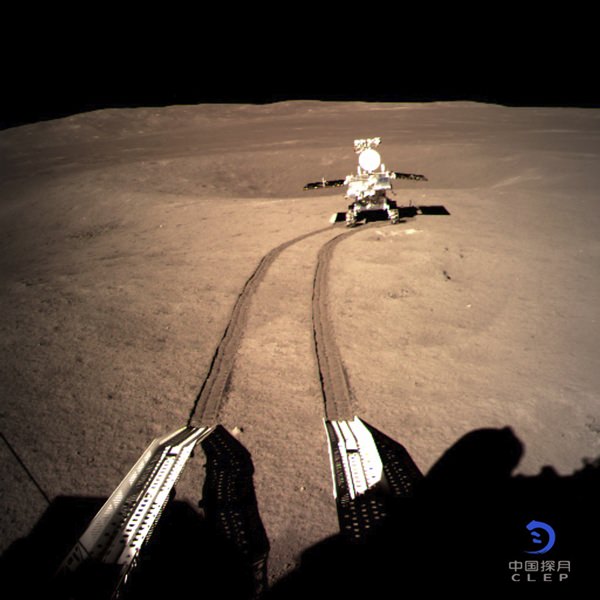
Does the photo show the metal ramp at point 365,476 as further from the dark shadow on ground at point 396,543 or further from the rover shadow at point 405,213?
the rover shadow at point 405,213

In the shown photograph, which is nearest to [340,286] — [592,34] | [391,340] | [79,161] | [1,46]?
[391,340]

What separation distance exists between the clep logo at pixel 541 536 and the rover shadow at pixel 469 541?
1cm

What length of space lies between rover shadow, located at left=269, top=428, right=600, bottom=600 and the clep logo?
0.04 ft

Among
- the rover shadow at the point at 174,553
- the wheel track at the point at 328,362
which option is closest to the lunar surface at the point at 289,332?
the wheel track at the point at 328,362

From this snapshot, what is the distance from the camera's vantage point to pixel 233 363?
4.71 m

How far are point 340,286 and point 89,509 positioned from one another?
4.70 m

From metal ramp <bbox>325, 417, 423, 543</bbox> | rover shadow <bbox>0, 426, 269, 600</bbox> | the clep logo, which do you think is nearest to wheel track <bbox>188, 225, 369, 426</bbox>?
metal ramp <bbox>325, 417, 423, 543</bbox>

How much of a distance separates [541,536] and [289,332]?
3.56 metres

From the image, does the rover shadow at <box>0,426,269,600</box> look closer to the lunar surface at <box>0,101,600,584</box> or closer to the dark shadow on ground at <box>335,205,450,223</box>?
the lunar surface at <box>0,101,600,584</box>

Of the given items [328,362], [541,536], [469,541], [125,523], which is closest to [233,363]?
[328,362]

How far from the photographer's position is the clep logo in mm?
2760

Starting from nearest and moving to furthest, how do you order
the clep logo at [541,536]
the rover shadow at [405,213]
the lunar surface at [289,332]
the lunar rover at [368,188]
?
the clep logo at [541,536] < the lunar surface at [289,332] < the lunar rover at [368,188] < the rover shadow at [405,213]

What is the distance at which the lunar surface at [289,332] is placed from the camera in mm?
3525

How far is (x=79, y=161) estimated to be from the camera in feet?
57.0
